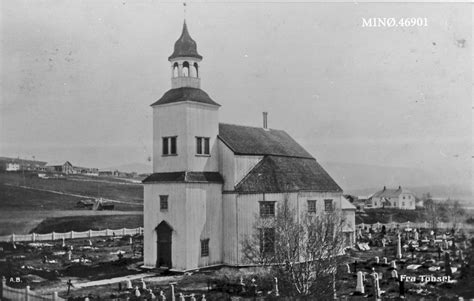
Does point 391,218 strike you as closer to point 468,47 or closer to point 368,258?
point 368,258

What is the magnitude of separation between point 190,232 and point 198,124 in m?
2.89

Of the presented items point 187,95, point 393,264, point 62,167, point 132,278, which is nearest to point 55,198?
point 62,167

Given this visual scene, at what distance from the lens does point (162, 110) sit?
44.5 ft

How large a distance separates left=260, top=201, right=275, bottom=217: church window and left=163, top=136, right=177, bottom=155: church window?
288 centimetres

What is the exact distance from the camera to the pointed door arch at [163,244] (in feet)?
45.0

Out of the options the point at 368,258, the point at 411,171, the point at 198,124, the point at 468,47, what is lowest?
the point at 368,258

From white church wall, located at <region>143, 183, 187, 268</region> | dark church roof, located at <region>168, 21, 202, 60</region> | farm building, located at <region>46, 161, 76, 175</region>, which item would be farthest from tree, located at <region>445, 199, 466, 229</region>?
farm building, located at <region>46, 161, 76, 175</region>

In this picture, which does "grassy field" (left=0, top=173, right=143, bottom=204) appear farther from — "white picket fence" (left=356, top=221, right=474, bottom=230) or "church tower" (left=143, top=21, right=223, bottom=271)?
"white picket fence" (left=356, top=221, right=474, bottom=230)

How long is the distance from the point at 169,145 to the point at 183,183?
3.76ft

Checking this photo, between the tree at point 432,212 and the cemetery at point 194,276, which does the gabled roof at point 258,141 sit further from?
the tree at point 432,212

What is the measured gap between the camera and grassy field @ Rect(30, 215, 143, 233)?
43.6 ft

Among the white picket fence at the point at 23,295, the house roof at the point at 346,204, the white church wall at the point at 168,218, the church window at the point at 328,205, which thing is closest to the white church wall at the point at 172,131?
the white church wall at the point at 168,218

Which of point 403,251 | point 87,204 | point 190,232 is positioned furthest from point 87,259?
point 403,251

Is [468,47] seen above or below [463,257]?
above
